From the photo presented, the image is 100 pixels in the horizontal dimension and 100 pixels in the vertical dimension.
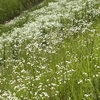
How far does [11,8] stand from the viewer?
96.6 ft

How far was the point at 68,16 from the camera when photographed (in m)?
14.8

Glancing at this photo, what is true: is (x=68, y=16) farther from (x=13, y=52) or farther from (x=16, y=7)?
(x=16, y=7)

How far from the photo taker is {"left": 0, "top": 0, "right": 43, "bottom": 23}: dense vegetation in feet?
91.1

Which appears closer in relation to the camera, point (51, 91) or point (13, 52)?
point (51, 91)

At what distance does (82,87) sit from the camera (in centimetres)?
609

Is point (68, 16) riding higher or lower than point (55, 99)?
higher

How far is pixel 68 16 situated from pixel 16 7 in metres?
16.3

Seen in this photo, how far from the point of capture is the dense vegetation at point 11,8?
2778 cm

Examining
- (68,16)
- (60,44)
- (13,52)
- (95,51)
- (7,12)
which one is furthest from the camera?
(7,12)

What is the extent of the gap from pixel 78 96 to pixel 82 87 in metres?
0.29

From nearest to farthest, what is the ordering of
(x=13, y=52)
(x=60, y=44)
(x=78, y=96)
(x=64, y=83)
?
1. (x=78, y=96)
2. (x=64, y=83)
3. (x=60, y=44)
4. (x=13, y=52)

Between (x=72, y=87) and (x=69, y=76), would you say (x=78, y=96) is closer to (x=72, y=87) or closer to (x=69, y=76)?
(x=72, y=87)

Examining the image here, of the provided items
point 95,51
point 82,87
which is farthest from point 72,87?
point 95,51

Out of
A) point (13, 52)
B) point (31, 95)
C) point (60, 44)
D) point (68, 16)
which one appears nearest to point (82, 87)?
point (31, 95)
